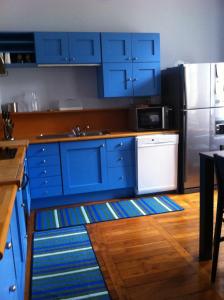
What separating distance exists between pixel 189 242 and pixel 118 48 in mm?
2448

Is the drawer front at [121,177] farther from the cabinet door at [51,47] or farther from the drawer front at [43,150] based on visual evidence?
the cabinet door at [51,47]

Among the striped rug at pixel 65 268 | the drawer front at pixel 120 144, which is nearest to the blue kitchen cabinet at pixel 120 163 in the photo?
the drawer front at pixel 120 144

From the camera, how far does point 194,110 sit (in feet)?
12.1

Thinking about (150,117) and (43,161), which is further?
(150,117)

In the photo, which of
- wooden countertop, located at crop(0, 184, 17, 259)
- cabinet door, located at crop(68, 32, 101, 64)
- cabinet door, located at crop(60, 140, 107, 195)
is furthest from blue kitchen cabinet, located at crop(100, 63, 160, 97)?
wooden countertop, located at crop(0, 184, 17, 259)

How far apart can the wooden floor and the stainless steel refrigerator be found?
698 millimetres

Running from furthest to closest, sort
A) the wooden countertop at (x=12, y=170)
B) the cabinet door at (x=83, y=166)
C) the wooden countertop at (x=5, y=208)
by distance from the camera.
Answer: the cabinet door at (x=83, y=166)
the wooden countertop at (x=12, y=170)
the wooden countertop at (x=5, y=208)

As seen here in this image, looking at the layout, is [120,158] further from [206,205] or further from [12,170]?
[12,170]

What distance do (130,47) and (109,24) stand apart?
515 mm

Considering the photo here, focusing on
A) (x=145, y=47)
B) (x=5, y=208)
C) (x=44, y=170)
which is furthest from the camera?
(x=145, y=47)

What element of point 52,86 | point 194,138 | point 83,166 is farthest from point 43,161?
point 194,138

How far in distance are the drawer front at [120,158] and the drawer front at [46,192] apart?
698 millimetres

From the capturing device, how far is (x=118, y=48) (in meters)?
3.75

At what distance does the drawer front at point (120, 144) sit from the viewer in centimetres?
367
